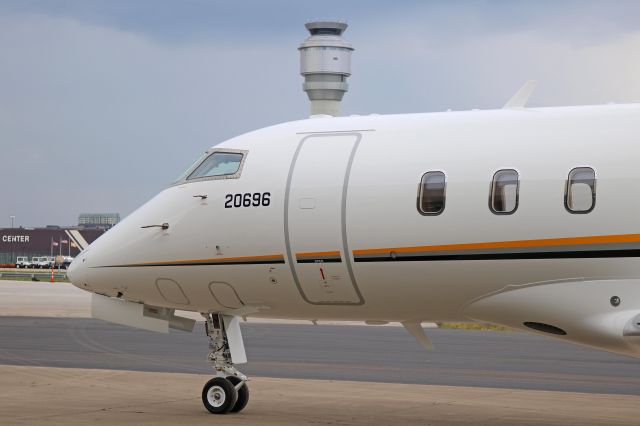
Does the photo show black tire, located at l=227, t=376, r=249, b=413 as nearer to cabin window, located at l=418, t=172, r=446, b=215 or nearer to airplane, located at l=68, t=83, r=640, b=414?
airplane, located at l=68, t=83, r=640, b=414

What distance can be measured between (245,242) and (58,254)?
13039 cm

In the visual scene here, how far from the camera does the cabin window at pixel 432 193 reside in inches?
595

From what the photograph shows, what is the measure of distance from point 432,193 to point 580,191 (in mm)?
1926

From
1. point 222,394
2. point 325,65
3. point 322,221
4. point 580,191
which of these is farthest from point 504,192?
point 325,65

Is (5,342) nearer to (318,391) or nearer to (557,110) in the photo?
(318,391)

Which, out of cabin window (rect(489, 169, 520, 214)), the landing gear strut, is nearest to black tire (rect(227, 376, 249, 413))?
the landing gear strut

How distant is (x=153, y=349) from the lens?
31.0 meters

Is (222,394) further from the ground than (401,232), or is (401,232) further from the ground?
(401,232)

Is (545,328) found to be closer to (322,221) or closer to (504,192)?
(504,192)

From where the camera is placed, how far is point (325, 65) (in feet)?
349

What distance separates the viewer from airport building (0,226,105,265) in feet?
469

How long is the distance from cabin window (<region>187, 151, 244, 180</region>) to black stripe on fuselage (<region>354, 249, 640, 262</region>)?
2.61 m

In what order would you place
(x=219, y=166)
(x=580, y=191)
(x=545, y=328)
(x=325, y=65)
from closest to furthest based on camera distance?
(x=580, y=191)
(x=545, y=328)
(x=219, y=166)
(x=325, y=65)

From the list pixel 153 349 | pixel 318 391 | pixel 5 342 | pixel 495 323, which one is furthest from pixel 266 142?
pixel 5 342
